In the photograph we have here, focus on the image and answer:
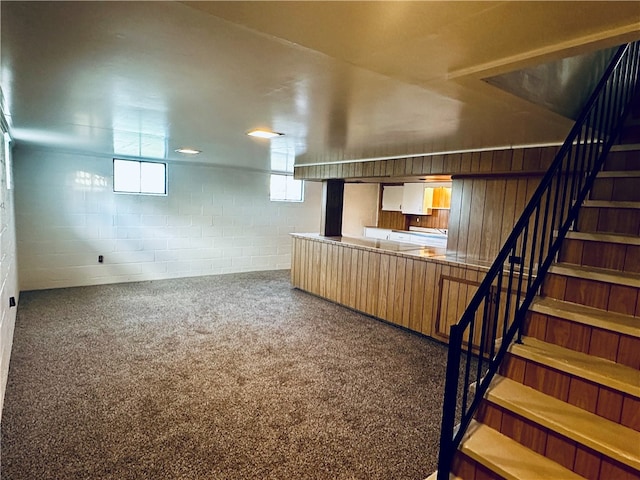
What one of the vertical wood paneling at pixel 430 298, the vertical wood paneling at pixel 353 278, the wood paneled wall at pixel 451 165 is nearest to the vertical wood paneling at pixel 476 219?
the wood paneled wall at pixel 451 165

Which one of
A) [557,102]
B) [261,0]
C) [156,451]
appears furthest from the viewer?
[557,102]

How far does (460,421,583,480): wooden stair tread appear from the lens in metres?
1.61

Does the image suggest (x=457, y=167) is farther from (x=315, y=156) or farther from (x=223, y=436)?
(x=223, y=436)

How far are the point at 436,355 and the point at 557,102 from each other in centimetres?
241

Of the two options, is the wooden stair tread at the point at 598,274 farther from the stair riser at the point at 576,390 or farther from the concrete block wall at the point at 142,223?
the concrete block wall at the point at 142,223

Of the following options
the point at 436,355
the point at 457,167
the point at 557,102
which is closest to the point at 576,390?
the point at 557,102

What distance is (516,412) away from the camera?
1.77 m

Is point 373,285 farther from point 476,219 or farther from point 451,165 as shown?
point 451,165

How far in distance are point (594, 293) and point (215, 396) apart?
2520 mm

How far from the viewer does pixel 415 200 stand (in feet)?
26.4

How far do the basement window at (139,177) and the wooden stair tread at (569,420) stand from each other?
5.90m

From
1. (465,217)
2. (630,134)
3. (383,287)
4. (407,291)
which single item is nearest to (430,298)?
(407,291)

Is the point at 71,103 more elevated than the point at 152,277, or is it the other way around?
the point at 71,103

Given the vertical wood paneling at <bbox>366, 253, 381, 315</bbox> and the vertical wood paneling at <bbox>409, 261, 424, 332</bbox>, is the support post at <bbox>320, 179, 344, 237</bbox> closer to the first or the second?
the vertical wood paneling at <bbox>366, 253, 381, 315</bbox>
